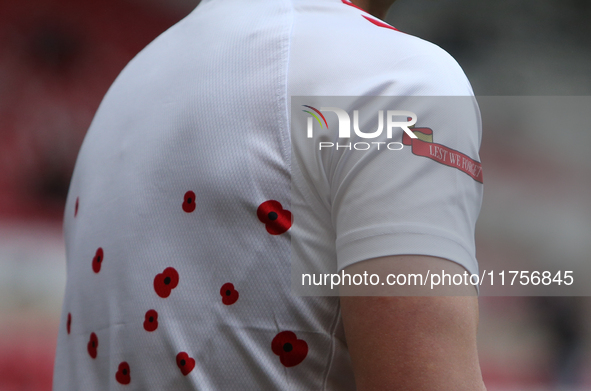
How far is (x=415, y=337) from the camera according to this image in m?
0.40

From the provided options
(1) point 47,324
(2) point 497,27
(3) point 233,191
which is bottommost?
(3) point 233,191

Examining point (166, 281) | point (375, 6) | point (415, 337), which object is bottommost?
point (415, 337)

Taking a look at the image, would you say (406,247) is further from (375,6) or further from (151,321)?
(375,6)

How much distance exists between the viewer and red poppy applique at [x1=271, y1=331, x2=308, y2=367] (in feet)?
1.54

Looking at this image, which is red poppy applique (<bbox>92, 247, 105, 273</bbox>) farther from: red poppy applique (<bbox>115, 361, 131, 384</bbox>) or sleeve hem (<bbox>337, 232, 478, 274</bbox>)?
sleeve hem (<bbox>337, 232, 478, 274</bbox>)

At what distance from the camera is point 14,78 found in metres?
1.63

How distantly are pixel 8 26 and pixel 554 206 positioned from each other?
226 cm

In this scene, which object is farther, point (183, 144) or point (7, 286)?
point (7, 286)

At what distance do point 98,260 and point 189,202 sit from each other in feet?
0.51

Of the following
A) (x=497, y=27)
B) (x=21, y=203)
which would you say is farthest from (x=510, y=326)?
(x=21, y=203)

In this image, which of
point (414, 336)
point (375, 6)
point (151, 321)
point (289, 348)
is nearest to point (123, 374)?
point (151, 321)

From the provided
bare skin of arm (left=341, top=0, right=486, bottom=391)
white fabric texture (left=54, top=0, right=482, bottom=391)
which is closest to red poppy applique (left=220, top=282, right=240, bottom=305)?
white fabric texture (left=54, top=0, right=482, bottom=391)

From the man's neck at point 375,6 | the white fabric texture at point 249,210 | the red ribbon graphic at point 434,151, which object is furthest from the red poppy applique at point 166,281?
the man's neck at point 375,6

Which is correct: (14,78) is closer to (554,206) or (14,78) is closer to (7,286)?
(7,286)
